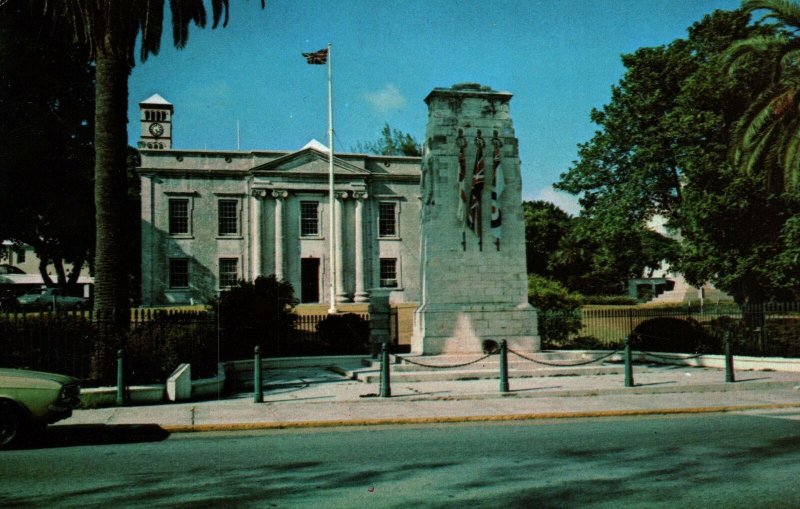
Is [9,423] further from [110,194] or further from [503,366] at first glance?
[503,366]

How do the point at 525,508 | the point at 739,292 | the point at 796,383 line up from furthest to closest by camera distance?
1. the point at 739,292
2. the point at 796,383
3. the point at 525,508

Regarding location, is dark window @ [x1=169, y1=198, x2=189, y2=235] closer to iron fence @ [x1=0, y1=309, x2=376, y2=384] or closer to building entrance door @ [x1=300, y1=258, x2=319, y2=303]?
building entrance door @ [x1=300, y1=258, x2=319, y2=303]

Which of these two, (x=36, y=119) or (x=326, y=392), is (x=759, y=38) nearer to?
(x=326, y=392)

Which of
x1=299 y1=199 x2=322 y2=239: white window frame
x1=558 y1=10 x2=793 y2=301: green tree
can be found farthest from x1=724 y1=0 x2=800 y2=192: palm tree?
x1=299 y1=199 x2=322 y2=239: white window frame

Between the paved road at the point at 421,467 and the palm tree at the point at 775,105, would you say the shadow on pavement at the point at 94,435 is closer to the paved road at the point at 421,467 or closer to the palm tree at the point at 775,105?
the paved road at the point at 421,467

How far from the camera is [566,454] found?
8.00 metres

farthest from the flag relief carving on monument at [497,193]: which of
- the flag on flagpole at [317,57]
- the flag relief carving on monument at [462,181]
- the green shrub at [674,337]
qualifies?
the flag on flagpole at [317,57]

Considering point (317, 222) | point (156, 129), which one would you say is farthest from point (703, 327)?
point (156, 129)

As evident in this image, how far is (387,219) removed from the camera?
1820 inches

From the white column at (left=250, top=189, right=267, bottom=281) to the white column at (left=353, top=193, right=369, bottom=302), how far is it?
19.2 feet

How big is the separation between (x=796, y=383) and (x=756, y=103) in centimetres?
913

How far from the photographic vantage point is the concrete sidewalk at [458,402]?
1096 cm

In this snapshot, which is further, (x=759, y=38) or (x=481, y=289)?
(x=759, y=38)

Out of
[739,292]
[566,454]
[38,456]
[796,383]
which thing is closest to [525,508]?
[566,454]
